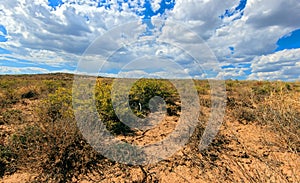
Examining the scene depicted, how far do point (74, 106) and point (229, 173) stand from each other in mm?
3454

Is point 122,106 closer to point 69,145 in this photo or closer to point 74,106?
point 74,106

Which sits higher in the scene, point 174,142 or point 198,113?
point 198,113

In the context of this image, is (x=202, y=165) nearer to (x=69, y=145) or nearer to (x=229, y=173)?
(x=229, y=173)

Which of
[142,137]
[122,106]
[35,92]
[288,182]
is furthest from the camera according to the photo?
[35,92]

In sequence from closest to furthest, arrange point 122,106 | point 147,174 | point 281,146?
point 147,174 → point 281,146 → point 122,106

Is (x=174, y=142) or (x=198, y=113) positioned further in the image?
(x=198, y=113)

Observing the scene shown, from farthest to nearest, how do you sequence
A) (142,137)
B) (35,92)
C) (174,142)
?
(35,92), (142,137), (174,142)

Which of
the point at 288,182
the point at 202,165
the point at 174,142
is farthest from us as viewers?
the point at 174,142

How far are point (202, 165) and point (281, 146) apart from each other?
5.81 feet

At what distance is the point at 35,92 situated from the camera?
9.29 meters

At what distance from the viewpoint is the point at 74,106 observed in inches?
178

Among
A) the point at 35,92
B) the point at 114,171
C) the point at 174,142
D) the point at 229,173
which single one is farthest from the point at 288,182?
the point at 35,92

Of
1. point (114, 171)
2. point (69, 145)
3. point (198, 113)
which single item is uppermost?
point (198, 113)

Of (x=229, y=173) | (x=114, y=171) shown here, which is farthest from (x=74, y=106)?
(x=229, y=173)
